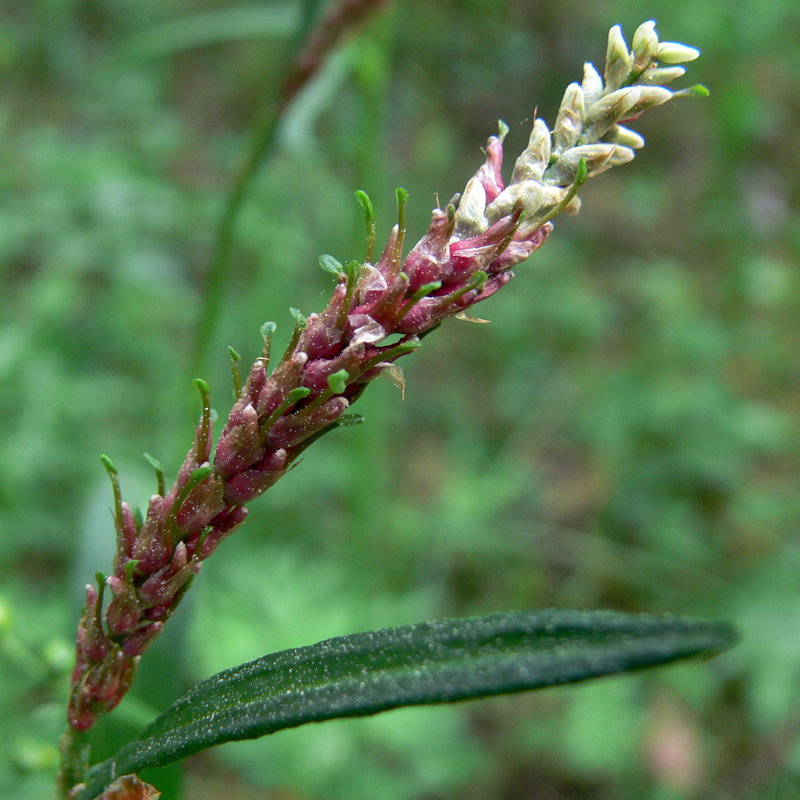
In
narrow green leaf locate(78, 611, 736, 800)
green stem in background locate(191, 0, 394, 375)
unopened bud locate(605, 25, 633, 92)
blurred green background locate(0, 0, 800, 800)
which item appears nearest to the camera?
narrow green leaf locate(78, 611, 736, 800)

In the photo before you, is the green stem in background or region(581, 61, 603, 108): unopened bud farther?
the green stem in background

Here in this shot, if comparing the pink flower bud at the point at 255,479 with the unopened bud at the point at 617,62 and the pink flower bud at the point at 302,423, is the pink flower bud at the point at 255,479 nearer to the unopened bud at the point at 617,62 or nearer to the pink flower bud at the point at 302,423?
the pink flower bud at the point at 302,423

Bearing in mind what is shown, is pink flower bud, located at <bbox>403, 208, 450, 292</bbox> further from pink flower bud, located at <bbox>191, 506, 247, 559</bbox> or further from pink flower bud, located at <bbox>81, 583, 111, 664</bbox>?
pink flower bud, located at <bbox>81, 583, 111, 664</bbox>

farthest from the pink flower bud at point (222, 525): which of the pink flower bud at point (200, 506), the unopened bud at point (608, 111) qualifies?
the unopened bud at point (608, 111)

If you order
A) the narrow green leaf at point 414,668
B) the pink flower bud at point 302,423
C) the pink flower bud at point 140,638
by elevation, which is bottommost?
the narrow green leaf at point 414,668

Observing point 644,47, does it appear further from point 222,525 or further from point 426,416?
point 426,416

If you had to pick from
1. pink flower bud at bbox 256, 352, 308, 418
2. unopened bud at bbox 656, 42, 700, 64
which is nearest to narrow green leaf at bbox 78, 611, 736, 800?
pink flower bud at bbox 256, 352, 308, 418

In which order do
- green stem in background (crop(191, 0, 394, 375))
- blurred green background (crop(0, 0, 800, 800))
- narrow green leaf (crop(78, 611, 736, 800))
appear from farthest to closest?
blurred green background (crop(0, 0, 800, 800)) < green stem in background (crop(191, 0, 394, 375)) < narrow green leaf (crop(78, 611, 736, 800))

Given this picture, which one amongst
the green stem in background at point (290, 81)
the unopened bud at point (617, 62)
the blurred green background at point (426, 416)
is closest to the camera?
the unopened bud at point (617, 62)
